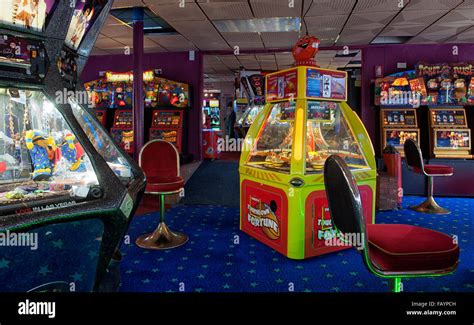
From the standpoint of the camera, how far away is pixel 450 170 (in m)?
4.68

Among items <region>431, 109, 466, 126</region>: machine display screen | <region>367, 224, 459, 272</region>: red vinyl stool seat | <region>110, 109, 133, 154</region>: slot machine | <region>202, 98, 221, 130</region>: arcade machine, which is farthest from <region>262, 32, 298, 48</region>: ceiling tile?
<region>202, 98, 221, 130</region>: arcade machine

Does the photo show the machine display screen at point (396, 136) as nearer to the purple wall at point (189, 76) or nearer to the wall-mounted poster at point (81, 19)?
the purple wall at point (189, 76)

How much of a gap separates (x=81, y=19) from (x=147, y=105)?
556 cm

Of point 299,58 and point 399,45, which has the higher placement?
point 399,45

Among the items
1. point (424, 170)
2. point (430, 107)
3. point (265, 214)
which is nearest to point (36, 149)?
point (265, 214)

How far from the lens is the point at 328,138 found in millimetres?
3387

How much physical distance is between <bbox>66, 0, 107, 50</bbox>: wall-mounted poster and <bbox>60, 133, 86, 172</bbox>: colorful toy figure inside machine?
1.55 ft

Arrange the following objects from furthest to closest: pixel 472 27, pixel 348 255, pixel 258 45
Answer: pixel 258 45 < pixel 472 27 < pixel 348 255

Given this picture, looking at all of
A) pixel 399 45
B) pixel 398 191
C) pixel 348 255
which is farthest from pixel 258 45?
pixel 348 255

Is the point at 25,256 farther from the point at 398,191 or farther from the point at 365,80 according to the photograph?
the point at 365,80

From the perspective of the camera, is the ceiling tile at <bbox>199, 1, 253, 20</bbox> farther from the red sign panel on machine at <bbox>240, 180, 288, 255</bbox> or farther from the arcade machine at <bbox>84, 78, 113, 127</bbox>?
the arcade machine at <bbox>84, 78, 113, 127</bbox>

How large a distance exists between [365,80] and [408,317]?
5822 mm

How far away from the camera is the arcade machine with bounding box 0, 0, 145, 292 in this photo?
1.31 metres

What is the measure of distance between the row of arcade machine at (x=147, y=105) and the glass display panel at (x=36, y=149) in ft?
16.7
